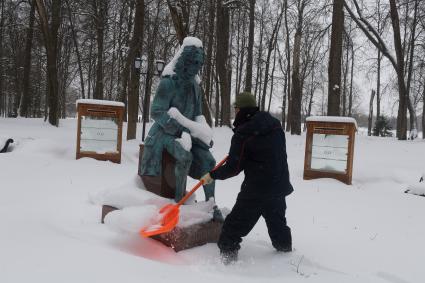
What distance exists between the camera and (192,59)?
420 cm

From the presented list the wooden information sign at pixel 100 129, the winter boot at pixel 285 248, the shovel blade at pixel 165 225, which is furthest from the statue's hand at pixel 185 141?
the wooden information sign at pixel 100 129

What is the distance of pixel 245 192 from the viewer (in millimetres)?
3635

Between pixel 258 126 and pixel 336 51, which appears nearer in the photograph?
pixel 258 126

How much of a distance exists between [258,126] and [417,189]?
4.87 m

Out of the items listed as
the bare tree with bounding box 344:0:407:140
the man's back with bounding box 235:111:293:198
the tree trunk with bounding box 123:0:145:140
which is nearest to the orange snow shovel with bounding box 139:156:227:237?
the man's back with bounding box 235:111:293:198

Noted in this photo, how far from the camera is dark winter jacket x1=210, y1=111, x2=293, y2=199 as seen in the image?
3.55m

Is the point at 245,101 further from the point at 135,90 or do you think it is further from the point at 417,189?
the point at 135,90

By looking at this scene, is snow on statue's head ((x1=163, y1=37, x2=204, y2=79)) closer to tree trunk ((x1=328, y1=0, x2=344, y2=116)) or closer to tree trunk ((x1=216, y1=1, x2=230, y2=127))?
tree trunk ((x1=328, y1=0, x2=344, y2=116))

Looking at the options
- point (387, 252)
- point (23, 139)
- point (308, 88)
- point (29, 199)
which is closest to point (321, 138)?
point (387, 252)

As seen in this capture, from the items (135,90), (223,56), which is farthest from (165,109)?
(223,56)

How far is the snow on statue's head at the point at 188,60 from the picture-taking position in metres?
4.18

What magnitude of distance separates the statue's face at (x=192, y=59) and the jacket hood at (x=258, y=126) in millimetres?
956

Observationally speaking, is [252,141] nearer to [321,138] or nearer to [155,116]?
[155,116]

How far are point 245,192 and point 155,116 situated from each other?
123 cm
